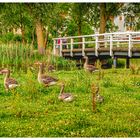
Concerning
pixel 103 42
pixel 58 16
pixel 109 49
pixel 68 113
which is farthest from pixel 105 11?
pixel 68 113

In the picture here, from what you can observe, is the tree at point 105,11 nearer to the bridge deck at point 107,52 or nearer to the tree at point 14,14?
the bridge deck at point 107,52

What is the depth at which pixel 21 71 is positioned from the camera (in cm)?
2670

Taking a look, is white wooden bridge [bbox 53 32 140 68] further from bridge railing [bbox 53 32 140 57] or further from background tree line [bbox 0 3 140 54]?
background tree line [bbox 0 3 140 54]

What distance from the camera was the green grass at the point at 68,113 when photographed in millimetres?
11906

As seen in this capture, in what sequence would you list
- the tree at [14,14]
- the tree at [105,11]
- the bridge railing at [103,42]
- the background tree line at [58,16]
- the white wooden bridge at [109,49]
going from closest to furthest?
the white wooden bridge at [109,49] → the bridge railing at [103,42] → the background tree line at [58,16] → the tree at [14,14] → the tree at [105,11]

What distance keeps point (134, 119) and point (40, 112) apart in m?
2.48

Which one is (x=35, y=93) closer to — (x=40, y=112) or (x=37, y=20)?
(x=40, y=112)

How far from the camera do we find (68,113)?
45.4 feet

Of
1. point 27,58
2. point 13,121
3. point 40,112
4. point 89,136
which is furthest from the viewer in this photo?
point 27,58

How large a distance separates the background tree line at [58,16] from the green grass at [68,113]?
1517cm

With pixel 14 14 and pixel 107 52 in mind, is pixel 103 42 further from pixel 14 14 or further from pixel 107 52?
pixel 14 14

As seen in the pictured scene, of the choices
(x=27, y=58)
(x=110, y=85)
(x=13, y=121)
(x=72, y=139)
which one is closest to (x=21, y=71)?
(x=27, y=58)

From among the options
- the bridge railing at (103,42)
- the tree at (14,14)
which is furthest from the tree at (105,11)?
the tree at (14,14)

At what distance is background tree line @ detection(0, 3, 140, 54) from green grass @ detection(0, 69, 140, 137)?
1517 cm
